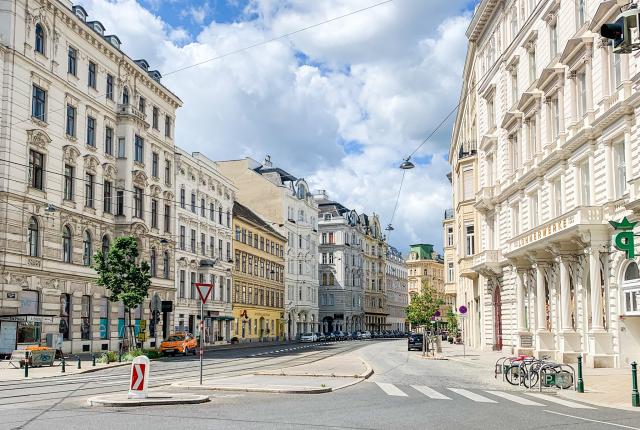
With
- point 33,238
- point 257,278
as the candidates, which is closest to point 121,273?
point 33,238

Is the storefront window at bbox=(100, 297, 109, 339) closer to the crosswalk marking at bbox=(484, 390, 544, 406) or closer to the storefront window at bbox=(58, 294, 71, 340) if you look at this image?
the storefront window at bbox=(58, 294, 71, 340)

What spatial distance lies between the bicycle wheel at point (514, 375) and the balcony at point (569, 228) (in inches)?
285

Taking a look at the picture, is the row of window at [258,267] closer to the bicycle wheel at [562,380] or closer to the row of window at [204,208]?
the row of window at [204,208]

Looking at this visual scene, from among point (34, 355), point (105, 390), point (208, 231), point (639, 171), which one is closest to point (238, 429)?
point (105, 390)

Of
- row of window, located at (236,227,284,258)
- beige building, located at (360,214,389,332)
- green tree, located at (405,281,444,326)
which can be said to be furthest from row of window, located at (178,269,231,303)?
beige building, located at (360,214,389,332)

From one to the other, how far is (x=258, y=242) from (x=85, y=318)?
36.5m

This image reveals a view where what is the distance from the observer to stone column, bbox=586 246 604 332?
2759cm

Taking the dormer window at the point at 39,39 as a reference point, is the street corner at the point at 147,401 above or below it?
below

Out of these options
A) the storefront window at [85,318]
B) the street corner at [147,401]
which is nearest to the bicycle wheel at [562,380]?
the street corner at [147,401]

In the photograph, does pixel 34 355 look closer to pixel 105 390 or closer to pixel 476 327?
pixel 105 390

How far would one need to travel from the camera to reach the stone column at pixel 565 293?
101 ft

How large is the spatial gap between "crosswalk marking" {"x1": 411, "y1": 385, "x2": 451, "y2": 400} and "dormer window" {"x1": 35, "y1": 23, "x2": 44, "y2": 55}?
2972 centimetres

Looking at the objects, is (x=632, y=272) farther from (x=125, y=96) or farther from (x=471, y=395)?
(x=125, y=96)

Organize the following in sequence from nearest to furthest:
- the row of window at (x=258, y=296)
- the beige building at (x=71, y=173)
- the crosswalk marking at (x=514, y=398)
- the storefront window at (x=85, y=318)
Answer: the crosswalk marking at (x=514, y=398), the beige building at (x=71, y=173), the storefront window at (x=85, y=318), the row of window at (x=258, y=296)
